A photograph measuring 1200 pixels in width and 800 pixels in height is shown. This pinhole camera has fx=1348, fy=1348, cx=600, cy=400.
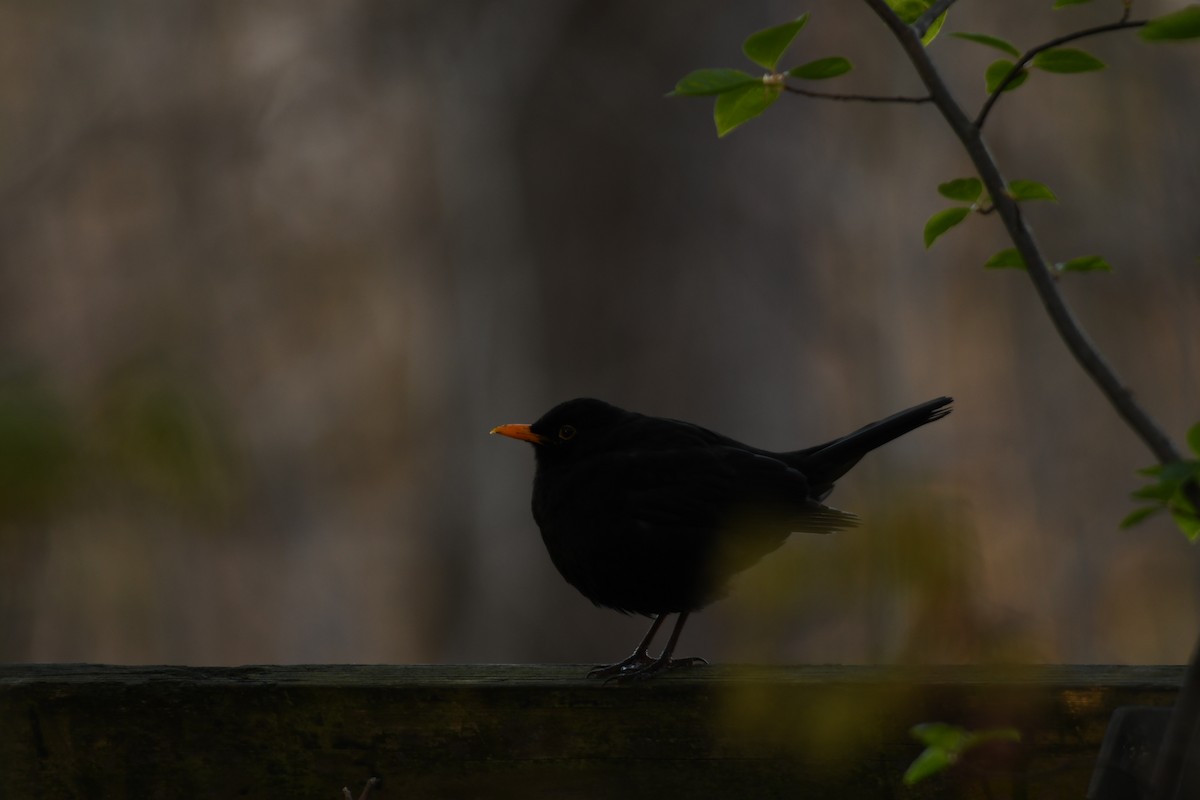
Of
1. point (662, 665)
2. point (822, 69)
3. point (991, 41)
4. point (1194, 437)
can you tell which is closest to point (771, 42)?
point (822, 69)

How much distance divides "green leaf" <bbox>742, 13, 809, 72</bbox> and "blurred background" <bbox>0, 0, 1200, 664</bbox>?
4906mm

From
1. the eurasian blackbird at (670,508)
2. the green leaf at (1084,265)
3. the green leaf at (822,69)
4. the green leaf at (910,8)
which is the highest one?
the green leaf at (910,8)

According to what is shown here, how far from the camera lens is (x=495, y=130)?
21.9 feet

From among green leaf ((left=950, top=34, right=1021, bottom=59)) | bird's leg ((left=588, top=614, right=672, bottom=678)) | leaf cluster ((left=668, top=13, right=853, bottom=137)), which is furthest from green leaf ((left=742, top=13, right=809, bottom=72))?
bird's leg ((left=588, top=614, right=672, bottom=678))

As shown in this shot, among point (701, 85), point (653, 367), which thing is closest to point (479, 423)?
point (653, 367)

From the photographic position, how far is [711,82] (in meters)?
0.96

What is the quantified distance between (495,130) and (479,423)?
145 cm

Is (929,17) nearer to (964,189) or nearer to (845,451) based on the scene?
(964,189)

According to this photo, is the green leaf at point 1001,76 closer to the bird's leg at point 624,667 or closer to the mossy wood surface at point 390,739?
the mossy wood surface at point 390,739

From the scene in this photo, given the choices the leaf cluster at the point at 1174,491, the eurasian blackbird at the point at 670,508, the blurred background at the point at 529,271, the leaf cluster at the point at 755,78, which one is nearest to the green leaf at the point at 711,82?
the leaf cluster at the point at 755,78

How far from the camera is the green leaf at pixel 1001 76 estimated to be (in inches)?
40.1

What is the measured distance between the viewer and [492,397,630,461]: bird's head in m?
2.43

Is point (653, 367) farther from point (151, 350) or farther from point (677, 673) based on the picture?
point (151, 350)

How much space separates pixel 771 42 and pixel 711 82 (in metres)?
0.05
